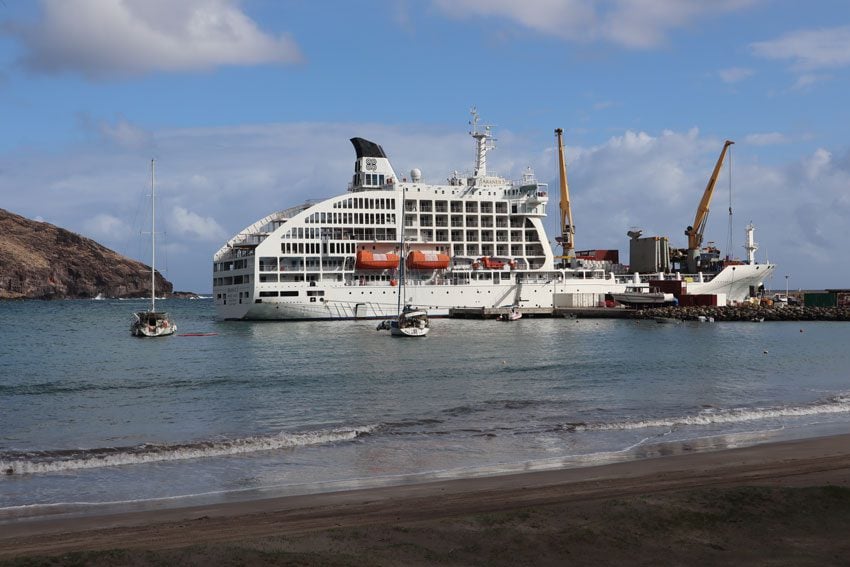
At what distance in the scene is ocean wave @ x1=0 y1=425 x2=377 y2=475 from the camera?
18.2 metres

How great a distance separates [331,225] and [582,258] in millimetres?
34379

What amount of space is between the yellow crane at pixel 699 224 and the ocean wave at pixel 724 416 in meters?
85.2

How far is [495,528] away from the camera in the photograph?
1038 cm

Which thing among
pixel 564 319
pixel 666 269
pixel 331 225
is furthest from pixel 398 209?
pixel 666 269

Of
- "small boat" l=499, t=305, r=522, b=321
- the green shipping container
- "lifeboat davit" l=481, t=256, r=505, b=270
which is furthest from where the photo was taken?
the green shipping container

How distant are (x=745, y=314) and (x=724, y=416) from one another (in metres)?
71.8

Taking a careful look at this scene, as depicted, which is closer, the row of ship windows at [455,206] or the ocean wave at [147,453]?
the ocean wave at [147,453]

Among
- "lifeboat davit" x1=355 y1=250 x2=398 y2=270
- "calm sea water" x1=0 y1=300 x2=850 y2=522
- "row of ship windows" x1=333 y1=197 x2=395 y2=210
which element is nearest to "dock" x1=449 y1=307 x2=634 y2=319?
"lifeboat davit" x1=355 y1=250 x2=398 y2=270

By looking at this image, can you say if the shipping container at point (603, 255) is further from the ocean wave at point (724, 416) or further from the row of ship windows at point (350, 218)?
the ocean wave at point (724, 416)

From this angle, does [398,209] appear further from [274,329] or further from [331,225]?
[274,329]

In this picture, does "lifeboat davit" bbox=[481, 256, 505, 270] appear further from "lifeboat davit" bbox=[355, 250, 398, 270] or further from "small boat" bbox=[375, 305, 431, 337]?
"small boat" bbox=[375, 305, 431, 337]

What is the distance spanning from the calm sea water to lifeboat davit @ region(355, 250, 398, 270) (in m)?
27.3

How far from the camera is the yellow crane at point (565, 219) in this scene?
100938 millimetres

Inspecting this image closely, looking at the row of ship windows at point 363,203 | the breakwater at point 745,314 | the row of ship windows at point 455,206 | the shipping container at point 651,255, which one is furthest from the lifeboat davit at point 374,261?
the shipping container at point 651,255
